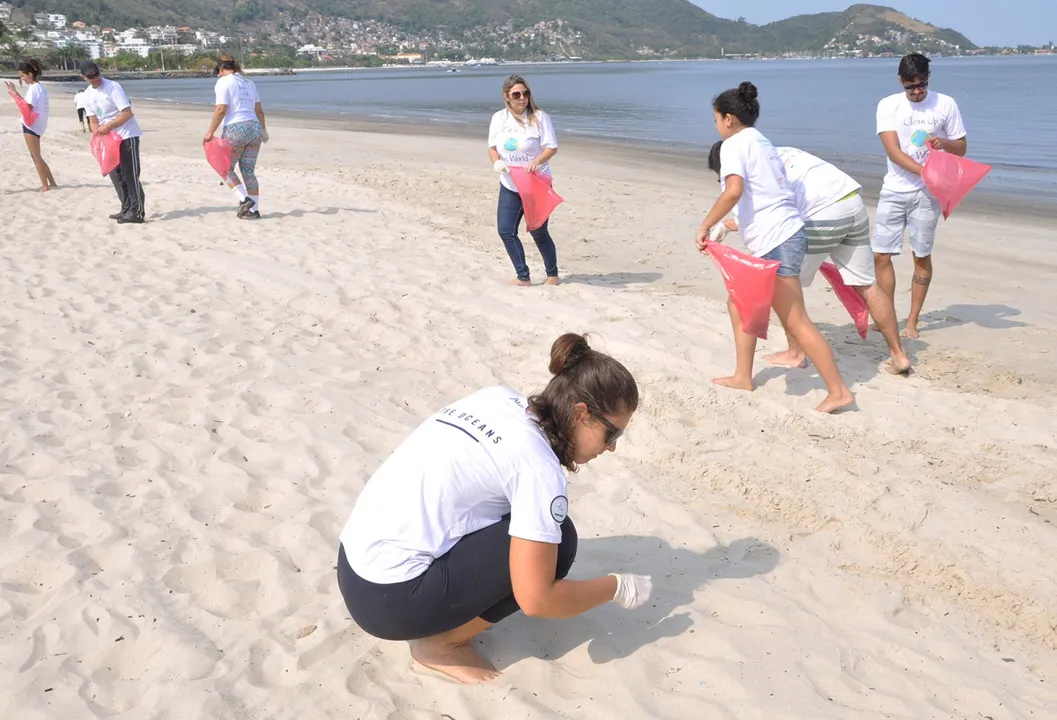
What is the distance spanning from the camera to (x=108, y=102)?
927 cm

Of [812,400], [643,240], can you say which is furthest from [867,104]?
[812,400]

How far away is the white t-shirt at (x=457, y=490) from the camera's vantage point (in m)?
2.27

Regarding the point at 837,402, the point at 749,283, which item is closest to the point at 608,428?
the point at 749,283

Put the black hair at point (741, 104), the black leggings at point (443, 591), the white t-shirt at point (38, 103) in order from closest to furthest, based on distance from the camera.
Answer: the black leggings at point (443, 591) < the black hair at point (741, 104) < the white t-shirt at point (38, 103)

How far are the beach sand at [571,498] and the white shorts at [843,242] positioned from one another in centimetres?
64

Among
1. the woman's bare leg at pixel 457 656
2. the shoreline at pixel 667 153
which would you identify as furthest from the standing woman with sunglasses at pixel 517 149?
the shoreline at pixel 667 153

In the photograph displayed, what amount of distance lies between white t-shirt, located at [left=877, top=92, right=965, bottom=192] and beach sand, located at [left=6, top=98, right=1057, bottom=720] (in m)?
1.32

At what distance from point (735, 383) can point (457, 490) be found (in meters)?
2.97

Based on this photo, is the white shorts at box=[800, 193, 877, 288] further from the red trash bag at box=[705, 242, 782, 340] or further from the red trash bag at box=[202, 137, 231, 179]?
the red trash bag at box=[202, 137, 231, 179]

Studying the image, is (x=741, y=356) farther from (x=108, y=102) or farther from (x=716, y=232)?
(x=108, y=102)

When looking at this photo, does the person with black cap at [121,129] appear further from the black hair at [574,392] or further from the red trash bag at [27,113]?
the black hair at [574,392]

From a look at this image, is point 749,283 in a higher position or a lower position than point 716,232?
lower

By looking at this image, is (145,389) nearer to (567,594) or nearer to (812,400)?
(567,594)

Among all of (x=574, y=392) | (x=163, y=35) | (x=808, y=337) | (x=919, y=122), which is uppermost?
(x=163, y=35)
